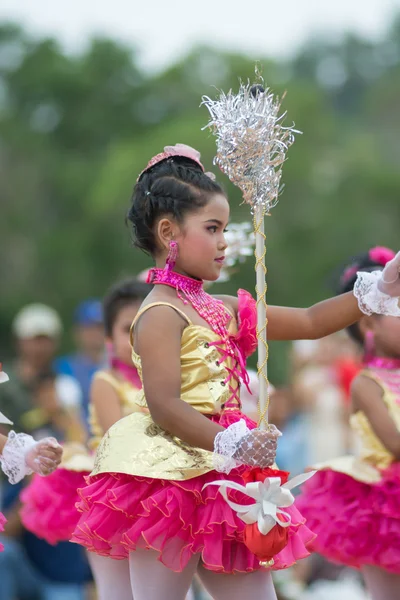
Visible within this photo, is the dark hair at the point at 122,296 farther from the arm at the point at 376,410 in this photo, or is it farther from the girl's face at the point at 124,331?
the arm at the point at 376,410

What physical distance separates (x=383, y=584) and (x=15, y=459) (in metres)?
1.58

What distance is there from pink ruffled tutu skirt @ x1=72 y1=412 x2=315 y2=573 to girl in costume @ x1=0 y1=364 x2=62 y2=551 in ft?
1.44

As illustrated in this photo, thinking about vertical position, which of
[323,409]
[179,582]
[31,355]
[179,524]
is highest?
[31,355]

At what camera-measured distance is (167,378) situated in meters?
3.45

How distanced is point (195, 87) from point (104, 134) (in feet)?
10.4

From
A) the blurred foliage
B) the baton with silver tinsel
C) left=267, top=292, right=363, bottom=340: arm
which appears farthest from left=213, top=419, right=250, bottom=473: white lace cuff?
the blurred foliage

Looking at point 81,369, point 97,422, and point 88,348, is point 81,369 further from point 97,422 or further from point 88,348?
point 97,422

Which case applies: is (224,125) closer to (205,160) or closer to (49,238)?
(205,160)

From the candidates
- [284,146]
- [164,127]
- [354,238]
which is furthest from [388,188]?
[284,146]

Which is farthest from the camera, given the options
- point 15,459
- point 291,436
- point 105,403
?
point 291,436

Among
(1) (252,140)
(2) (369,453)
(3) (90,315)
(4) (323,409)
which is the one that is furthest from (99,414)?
(4) (323,409)

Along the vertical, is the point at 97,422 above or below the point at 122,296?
below

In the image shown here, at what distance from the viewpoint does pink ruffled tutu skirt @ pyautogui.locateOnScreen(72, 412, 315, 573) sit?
133 inches

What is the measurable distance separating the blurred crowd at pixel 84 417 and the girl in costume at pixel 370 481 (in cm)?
47
